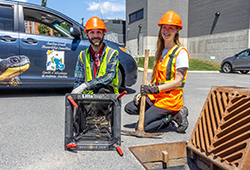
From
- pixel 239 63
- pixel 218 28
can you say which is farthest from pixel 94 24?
pixel 218 28

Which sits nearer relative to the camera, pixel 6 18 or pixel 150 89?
pixel 150 89

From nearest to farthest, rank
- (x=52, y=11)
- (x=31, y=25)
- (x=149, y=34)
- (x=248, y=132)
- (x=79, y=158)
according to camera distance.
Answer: (x=248, y=132) → (x=79, y=158) → (x=52, y=11) → (x=31, y=25) → (x=149, y=34)

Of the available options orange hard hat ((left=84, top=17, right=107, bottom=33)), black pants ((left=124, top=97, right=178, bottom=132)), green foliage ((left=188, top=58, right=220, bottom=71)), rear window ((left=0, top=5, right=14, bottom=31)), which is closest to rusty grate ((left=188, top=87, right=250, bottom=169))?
black pants ((left=124, top=97, right=178, bottom=132))

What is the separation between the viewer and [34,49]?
491cm

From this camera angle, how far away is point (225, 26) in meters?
21.3

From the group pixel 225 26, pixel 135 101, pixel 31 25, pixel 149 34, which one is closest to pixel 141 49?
pixel 149 34

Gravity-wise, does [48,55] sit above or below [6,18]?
below

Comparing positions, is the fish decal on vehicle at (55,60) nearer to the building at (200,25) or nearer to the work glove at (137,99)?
the work glove at (137,99)

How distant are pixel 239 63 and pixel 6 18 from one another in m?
13.5

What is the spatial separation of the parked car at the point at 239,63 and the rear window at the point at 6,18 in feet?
43.3

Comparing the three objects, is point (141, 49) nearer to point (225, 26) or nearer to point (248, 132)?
point (225, 26)

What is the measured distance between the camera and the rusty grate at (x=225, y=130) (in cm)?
205

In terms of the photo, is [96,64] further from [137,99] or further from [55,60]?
[55,60]

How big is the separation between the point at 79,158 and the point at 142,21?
2475cm
